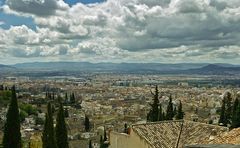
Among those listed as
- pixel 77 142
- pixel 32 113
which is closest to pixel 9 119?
pixel 77 142

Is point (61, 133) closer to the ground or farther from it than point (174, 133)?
closer to the ground

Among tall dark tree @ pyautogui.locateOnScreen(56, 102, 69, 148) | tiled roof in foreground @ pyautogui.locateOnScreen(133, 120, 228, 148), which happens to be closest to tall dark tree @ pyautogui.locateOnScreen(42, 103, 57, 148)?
tall dark tree @ pyautogui.locateOnScreen(56, 102, 69, 148)

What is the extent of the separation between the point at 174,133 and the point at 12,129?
18.8 m

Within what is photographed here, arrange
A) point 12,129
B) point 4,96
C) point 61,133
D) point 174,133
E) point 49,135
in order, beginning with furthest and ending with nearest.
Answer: point 4,96 → point 61,133 → point 49,135 → point 12,129 → point 174,133

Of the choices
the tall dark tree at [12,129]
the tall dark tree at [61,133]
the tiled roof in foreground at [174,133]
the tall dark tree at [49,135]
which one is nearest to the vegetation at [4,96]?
the tall dark tree at [61,133]

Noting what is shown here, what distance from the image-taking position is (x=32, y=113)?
486 ft

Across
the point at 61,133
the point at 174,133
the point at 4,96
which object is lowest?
the point at 4,96

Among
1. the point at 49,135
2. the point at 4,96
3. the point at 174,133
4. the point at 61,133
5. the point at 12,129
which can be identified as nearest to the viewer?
the point at 174,133

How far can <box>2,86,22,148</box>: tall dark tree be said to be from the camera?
38.4 meters

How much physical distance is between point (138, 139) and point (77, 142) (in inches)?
3514

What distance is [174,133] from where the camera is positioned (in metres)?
25.0

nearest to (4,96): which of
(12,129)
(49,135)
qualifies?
(49,135)

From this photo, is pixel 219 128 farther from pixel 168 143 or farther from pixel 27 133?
pixel 27 133

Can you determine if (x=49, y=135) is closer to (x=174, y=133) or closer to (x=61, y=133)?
(x=61, y=133)
